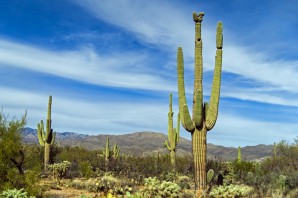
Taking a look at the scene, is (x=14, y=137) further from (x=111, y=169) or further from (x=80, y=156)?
(x=80, y=156)

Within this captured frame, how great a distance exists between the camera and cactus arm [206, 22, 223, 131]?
13109mm

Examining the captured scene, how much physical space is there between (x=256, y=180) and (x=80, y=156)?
15812 millimetres

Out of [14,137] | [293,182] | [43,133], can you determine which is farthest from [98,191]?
[43,133]

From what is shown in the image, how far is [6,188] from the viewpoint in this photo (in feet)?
35.6

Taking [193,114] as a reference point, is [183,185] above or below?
below

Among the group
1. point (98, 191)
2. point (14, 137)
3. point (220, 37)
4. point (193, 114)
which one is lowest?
point (98, 191)

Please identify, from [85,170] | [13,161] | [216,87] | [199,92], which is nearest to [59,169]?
[85,170]


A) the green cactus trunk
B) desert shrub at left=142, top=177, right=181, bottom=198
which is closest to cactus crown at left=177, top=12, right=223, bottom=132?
the green cactus trunk

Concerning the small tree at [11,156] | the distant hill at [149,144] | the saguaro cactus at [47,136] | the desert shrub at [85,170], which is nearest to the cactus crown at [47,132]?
the saguaro cactus at [47,136]

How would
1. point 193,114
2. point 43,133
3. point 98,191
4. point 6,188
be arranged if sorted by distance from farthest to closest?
point 43,133 < point 98,191 < point 193,114 < point 6,188

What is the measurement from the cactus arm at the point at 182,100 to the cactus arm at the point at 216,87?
2.13 ft

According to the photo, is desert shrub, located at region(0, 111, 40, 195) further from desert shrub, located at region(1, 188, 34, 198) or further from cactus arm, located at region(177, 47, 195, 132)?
cactus arm, located at region(177, 47, 195, 132)

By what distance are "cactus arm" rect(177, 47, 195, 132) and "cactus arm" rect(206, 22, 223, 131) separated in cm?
65

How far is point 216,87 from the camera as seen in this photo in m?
13.4
